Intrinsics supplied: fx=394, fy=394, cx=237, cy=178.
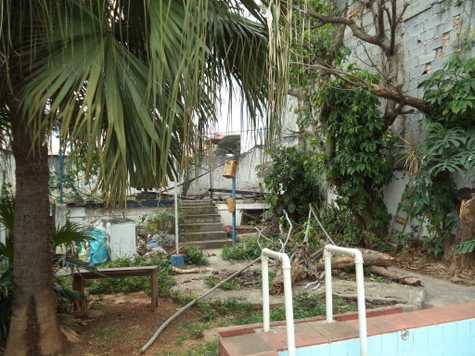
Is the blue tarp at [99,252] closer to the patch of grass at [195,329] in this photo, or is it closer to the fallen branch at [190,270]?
the fallen branch at [190,270]

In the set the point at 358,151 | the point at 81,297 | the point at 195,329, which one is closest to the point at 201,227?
the point at 358,151

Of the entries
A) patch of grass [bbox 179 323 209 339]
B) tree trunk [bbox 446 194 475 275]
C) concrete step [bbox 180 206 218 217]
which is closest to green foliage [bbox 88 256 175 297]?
patch of grass [bbox 179 323 209 339]

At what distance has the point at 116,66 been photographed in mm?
2180

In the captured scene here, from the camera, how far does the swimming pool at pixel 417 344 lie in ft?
8.16

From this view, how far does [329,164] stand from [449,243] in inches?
90.1

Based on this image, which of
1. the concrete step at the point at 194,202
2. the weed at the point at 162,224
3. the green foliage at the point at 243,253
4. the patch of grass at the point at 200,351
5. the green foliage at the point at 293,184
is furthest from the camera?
the concrete step at the point at 194,202

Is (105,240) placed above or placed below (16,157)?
below

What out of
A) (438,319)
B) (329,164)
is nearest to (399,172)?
(329,164)

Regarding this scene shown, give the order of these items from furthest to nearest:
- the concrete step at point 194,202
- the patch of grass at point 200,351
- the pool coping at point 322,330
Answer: the concrete step at point 194,202, the patch of grass at point 200,351, the pool coping at point 322,330

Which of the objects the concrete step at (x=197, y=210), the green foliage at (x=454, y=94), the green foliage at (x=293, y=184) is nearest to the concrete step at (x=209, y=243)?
the concrete step at (x=197, y=210)

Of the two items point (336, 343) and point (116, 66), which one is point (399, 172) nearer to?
point (336, 343)

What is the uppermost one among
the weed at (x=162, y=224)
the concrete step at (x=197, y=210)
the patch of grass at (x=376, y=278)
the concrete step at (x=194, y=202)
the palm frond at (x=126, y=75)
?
the palm frond at (x=126, y=75)

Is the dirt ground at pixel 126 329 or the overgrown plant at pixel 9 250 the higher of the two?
the overgrown plant at pixel 9 250

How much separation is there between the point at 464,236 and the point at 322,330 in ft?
11.2
